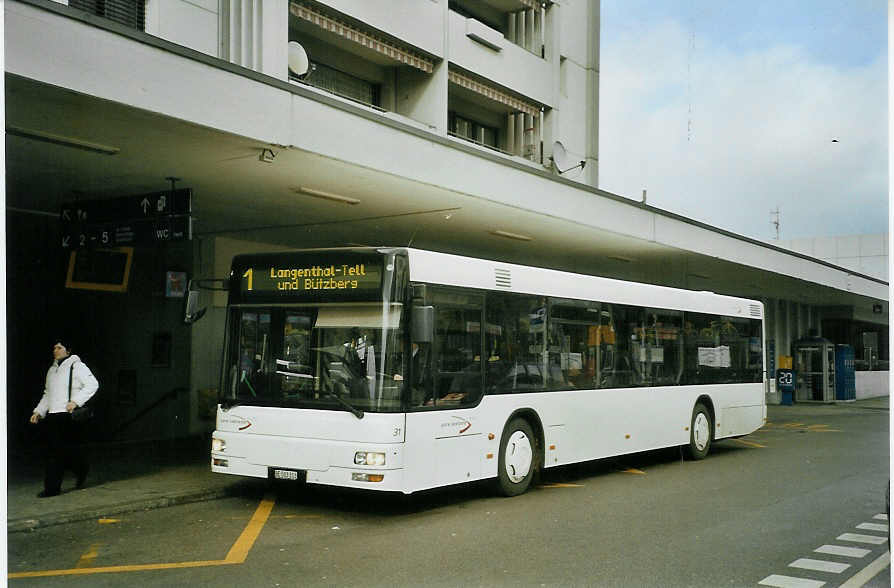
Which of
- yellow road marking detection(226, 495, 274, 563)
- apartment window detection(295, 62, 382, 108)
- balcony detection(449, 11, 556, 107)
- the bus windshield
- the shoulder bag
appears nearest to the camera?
yellow road marking detection(226, 495, 274, 563)

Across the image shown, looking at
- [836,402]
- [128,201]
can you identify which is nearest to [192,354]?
[128,201]

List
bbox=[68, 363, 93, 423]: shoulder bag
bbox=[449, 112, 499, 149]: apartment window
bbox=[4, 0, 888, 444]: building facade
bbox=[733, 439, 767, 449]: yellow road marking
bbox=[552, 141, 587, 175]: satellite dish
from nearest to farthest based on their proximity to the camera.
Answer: bbox=[4, 0, 888, 444]: building facade, bbox=[68, 363, 93, 423]: shoulder bag, bbox=[733, 439, 767, 449]: yellow road marking, bbox=[552, 141, 587, 175]: satellite dish, bbox=[449, 112, 499, 149]: apartment window

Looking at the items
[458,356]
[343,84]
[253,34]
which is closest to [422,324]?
Answer: [458,356]

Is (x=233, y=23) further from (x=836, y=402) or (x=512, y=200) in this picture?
(x=836, y=402)

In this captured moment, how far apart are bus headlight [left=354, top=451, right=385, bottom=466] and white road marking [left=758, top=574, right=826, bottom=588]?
3.87 meters

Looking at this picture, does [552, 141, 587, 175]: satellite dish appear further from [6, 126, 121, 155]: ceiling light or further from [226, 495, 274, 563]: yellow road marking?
[226, 495, 274, 563]: yellow road marking

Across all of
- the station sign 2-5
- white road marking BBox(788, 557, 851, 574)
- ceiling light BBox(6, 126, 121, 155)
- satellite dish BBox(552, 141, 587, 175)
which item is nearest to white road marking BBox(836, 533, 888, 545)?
white road marking BBox(788, 557, 851, 574)

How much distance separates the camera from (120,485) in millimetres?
11820

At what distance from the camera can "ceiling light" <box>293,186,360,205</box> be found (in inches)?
539

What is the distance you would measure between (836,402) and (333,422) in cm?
3068

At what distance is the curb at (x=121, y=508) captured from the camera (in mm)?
9406

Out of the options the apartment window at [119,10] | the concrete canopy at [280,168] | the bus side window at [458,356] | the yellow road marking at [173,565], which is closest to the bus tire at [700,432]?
the concrete canopy at [280,168]

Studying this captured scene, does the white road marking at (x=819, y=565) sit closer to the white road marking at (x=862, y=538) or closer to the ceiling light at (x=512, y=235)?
the white road marking at (x=862, y=538)

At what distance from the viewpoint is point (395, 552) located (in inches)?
327
